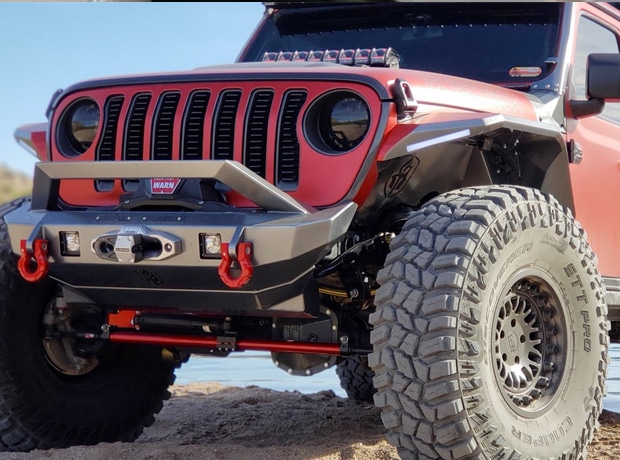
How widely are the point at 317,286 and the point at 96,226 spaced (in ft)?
3.04

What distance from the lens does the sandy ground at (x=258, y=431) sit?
487cm

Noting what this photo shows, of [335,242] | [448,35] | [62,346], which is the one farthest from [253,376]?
[335,242]

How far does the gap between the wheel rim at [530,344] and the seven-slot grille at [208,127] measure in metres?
1.04

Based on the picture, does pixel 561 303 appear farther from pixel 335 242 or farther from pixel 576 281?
pixel 335 242

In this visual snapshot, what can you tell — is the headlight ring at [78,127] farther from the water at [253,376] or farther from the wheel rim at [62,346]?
the water at [253,376]

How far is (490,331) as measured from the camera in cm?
407

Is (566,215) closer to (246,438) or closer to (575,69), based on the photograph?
(575,69)

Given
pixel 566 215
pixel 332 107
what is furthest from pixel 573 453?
pixel 332 107

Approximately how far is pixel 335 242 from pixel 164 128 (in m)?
1.03

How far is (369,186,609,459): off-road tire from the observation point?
152 inches

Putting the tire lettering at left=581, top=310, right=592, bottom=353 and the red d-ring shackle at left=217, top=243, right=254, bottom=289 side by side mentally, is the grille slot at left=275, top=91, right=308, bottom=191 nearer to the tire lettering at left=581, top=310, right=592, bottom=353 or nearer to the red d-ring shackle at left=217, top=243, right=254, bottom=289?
the red d-ring shackle at left=217, top=243, right=254, bottom=289

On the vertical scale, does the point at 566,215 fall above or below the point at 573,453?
above

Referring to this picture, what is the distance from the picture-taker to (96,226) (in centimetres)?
429

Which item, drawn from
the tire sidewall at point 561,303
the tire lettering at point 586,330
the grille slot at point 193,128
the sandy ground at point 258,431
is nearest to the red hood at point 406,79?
the grille slot at point 193,128
